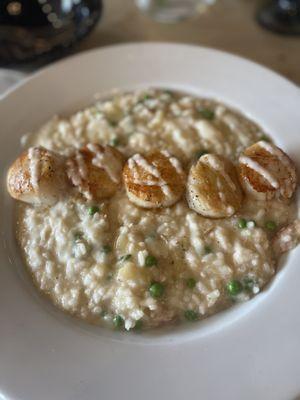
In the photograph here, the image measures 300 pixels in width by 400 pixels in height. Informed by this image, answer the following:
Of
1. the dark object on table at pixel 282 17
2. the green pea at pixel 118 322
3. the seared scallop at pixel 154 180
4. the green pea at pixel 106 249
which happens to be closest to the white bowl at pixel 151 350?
the green pea at pixel 118 322

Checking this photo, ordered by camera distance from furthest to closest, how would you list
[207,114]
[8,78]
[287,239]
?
[8,78] → [207,114] → [287,239]

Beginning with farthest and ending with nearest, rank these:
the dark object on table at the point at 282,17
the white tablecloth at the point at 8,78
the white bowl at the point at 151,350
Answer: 1. the dark object on table at the point at 282,17
2. the white tablecloth at the point at 8,78
3. the white bowl at the point at 151,350

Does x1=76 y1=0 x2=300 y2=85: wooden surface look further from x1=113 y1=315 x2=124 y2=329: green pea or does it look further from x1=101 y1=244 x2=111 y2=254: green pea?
x1=113 y1=315 x2=124 y2=329: green pea

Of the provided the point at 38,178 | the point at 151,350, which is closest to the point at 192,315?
the point at 151,350

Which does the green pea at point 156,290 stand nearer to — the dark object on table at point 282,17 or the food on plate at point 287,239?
the food on plate at point 287,239

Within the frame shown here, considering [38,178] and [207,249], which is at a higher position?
[38,178]

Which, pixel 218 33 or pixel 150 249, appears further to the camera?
pixel 218 33

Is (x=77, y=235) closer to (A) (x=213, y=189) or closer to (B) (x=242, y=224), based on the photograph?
(A) (x=213, y=189)

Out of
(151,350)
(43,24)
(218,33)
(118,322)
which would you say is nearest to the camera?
(151,350)

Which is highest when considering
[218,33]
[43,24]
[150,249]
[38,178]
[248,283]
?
[43,24]
